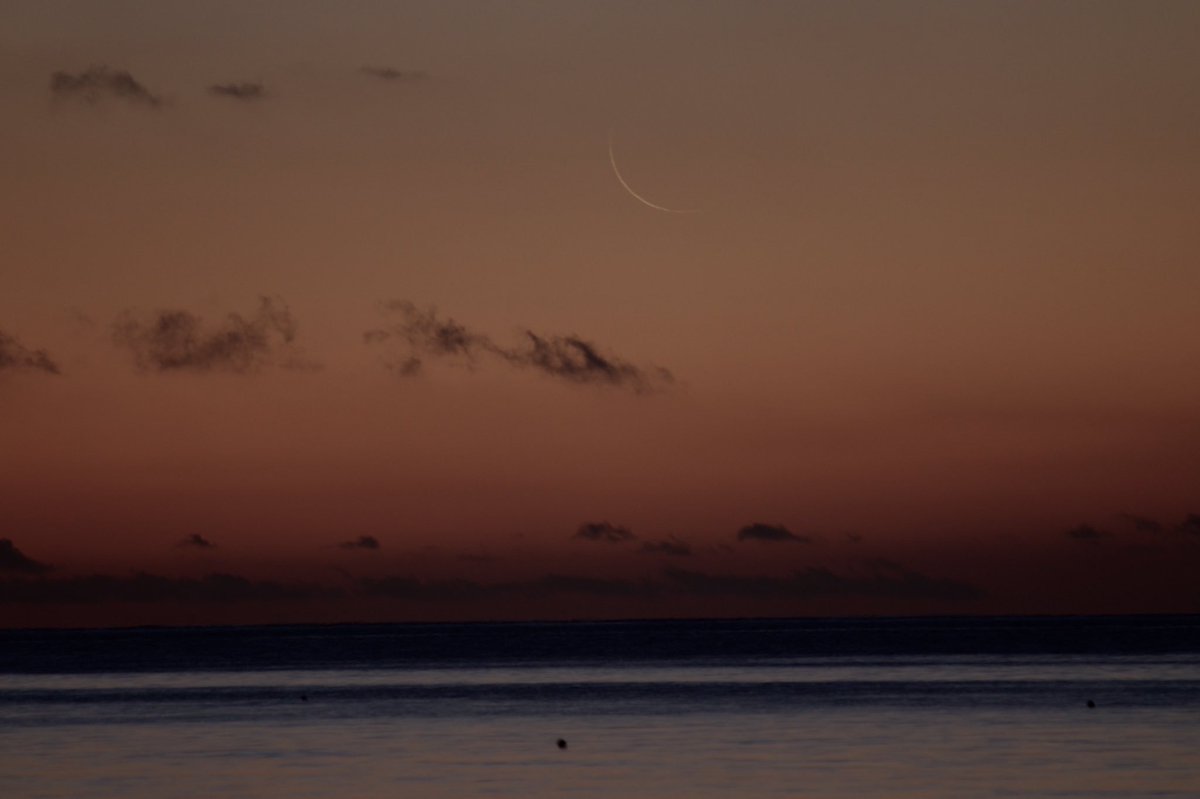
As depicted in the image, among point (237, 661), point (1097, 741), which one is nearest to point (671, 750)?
point (1097, 741)

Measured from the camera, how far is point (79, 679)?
11456 centimetres

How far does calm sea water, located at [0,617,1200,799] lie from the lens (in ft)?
140

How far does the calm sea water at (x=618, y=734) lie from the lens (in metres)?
42.8

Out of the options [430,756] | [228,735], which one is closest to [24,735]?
[228,735]

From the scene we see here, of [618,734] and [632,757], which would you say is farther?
[618,734]

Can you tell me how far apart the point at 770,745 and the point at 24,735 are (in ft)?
90.8

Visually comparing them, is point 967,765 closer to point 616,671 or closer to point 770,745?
point 770,745

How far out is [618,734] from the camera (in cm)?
5819

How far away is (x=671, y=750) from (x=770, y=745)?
3.77 m

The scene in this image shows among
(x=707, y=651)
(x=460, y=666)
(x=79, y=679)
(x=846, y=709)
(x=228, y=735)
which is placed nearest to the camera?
(x=228, y=735)

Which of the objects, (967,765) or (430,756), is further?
(430,756)

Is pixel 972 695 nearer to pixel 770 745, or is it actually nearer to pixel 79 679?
pixel 770 745

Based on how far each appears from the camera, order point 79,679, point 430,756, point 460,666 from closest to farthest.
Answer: point 430,756, point 79,679, point 460,666

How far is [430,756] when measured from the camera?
51.0 m
